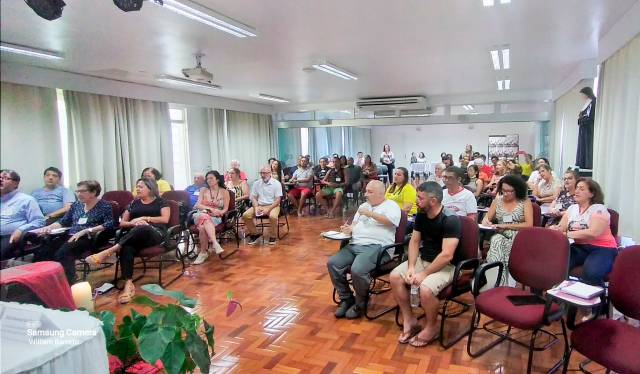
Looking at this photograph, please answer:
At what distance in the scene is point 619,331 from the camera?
1.98 metres

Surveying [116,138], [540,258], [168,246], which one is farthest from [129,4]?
[116,138]

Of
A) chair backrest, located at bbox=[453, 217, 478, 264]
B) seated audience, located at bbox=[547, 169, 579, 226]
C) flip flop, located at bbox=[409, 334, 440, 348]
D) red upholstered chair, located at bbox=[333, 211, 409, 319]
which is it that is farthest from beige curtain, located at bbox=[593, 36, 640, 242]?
flip flop, located at bbox=[409, 334, 440, 348]

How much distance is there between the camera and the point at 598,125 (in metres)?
4.29

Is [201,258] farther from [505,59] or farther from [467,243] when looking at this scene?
[505,59]

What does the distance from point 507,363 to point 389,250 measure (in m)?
1.21

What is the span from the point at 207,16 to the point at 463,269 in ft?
9.24

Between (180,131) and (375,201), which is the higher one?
(180,131)

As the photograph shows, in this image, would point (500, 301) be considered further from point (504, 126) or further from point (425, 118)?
point (504, 126)

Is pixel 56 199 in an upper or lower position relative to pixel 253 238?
upper

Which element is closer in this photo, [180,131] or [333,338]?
[333,338]

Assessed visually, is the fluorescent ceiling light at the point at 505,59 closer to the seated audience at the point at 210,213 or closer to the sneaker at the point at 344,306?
the sneaker at the point at 344,306

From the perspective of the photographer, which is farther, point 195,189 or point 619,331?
point 195,189

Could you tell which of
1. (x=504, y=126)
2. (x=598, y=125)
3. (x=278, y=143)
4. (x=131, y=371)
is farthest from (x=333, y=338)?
(x=504, y=126)

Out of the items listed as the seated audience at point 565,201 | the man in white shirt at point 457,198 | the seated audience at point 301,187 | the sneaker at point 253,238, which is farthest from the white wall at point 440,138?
the man in white shirt at point 457,198
